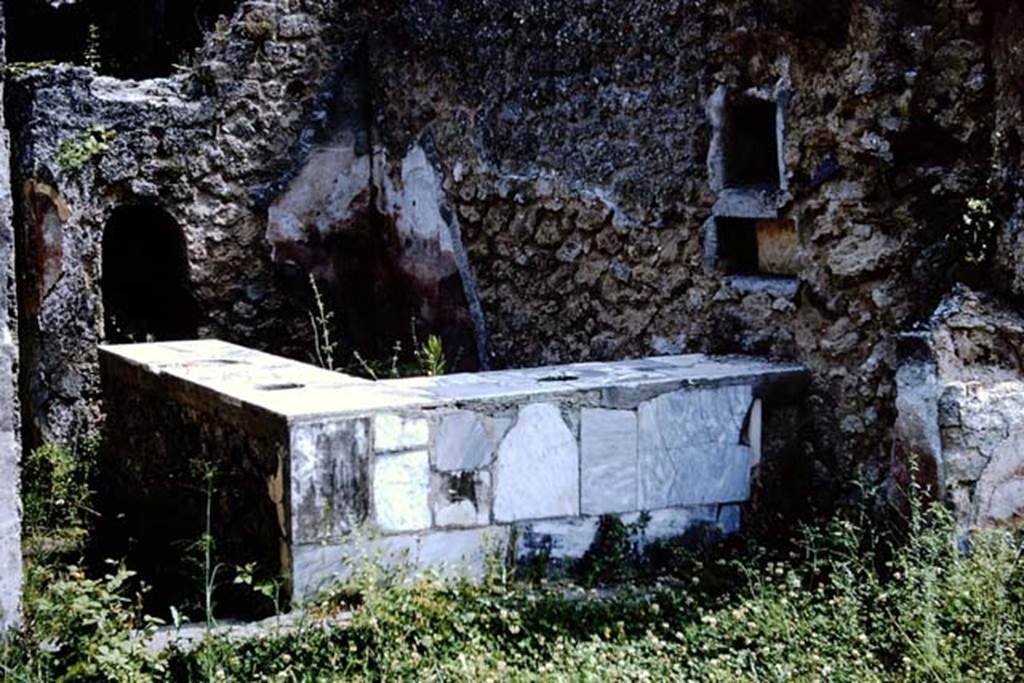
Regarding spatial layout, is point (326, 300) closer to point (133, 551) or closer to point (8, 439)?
point (133, 551)

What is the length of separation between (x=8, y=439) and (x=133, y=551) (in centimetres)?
229

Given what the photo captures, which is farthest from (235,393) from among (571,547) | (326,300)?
(326,300)

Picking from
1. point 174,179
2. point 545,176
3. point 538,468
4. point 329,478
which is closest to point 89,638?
point 329,478

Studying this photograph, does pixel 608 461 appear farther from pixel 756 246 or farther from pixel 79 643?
pixel 79 643

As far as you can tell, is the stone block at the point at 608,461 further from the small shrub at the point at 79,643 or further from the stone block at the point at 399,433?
the small shrub at the point at 79,643

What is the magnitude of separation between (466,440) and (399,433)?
258 millimetres

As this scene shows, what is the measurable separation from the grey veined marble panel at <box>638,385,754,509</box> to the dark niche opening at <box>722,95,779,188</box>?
1.09 metres

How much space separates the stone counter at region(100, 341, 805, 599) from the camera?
4945mm

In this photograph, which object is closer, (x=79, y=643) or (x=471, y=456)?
(x=79, y=643)

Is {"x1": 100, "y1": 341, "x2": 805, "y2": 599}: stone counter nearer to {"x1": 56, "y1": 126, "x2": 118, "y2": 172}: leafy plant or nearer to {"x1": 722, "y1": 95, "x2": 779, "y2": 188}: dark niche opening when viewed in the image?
{"x1": 722, "y1": 95, "x2": 779, "y2": 188}: dark niche opening

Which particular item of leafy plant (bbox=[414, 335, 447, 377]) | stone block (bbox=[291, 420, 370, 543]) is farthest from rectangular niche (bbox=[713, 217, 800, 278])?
stone block (bbox=[291, 420, 370, 543])

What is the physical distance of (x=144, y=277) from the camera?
8836 millimetres

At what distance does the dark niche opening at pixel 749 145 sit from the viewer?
621 cm

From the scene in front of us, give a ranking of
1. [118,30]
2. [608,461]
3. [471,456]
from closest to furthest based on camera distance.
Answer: [471,456] → [608,461] → [118,30]
